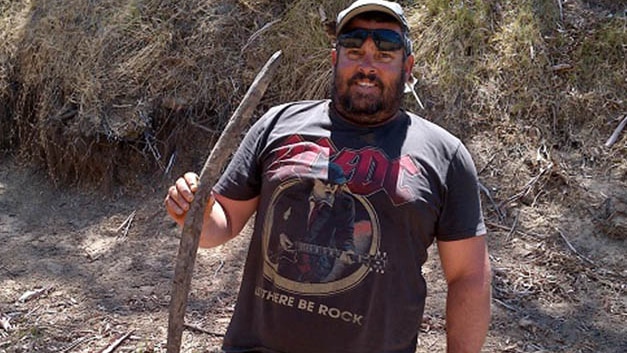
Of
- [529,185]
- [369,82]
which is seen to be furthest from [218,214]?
[529,185]

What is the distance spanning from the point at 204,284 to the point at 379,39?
104 inches

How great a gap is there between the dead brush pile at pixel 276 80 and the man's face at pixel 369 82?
2620mm

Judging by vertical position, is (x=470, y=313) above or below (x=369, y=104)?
below

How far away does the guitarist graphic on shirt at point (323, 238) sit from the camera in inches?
81.6

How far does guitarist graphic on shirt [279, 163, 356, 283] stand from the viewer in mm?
2072

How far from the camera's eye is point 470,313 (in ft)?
7.27

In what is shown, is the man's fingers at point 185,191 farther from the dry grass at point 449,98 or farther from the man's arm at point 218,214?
the dry grass at point 449,98

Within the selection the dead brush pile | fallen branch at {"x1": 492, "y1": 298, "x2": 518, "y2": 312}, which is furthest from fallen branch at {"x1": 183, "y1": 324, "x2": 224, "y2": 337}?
the dead brush pile

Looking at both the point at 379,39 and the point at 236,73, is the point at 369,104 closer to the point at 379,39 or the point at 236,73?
the point at 379,39

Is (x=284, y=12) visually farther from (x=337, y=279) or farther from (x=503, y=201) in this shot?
(x=337, y=279)

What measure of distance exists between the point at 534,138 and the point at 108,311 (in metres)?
2.88

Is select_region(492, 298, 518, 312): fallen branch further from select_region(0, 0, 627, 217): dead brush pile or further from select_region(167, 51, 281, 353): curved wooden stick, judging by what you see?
select_region(167, 51, 281, 353): curved wooden stick

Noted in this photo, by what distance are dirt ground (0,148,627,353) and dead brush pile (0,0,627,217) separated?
0.34m

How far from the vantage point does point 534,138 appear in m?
4.84
